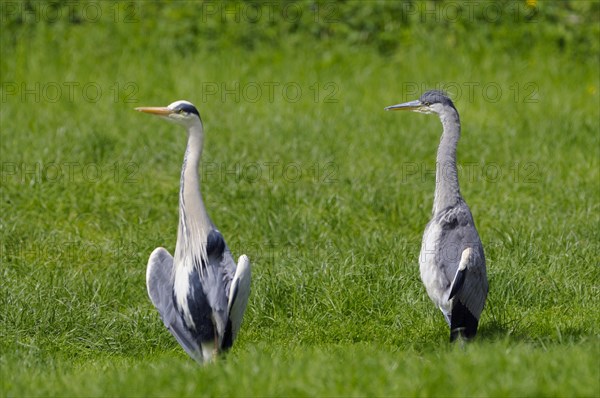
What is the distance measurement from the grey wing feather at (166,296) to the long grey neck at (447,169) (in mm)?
1577

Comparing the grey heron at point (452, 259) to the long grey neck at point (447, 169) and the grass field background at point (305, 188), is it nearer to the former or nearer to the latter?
the long grey neck at point (447, 169)

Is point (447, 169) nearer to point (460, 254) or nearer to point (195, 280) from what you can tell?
point (460, 254)

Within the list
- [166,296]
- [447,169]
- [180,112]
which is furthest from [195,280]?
[447,169]

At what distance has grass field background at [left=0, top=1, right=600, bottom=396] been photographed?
509 centimetres

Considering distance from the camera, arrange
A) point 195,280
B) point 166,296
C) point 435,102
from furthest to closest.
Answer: point 435,102, point 166,296, point 195,280

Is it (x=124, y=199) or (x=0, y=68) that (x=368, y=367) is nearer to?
(x=124, y=199)

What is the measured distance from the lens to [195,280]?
209 inches

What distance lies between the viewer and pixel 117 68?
38.0 feet

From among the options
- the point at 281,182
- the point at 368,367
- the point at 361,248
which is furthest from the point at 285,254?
the point at 368,367

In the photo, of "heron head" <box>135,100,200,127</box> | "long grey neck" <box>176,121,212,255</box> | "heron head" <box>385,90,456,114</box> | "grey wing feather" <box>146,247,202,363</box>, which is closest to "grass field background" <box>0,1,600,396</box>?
"grey wing feather" <box>146,247,202,363</box>

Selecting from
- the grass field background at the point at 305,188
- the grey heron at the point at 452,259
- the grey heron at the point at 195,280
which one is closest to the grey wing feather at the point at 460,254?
the grey heron at the point at 452,259

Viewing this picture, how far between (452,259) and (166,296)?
1.58m

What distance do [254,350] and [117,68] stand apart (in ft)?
22.5

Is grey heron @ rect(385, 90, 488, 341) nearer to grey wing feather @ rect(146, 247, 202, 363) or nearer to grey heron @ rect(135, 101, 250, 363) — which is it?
grey heron @ rect(135, 101, 250, 363)
